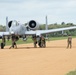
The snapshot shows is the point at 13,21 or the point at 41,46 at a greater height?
the point at 13,21

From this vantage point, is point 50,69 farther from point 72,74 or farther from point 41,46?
point 41,46

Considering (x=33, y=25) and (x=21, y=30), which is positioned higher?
(x=33, y=25)

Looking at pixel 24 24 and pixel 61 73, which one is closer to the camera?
pixel 61 73

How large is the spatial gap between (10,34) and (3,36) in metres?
1.25

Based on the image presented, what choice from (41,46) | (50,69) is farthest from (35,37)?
(50,69)

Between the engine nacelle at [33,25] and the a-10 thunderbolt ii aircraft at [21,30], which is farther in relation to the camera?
the engine nacelle at [33,25]

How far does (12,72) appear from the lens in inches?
637

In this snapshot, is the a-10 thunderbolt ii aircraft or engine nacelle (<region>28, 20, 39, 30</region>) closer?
the a-10 thunderbolt ii aircraft

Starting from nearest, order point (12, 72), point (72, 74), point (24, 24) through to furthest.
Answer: point (72, 74), point (12, 72), point (24, 24)

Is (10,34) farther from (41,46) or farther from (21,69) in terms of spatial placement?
(21,69)

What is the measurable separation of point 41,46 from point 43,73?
81.8 feet

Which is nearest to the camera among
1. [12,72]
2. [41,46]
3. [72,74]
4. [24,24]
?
[72,74]

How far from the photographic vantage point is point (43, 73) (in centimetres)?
1566

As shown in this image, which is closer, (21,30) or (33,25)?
(21,30)
